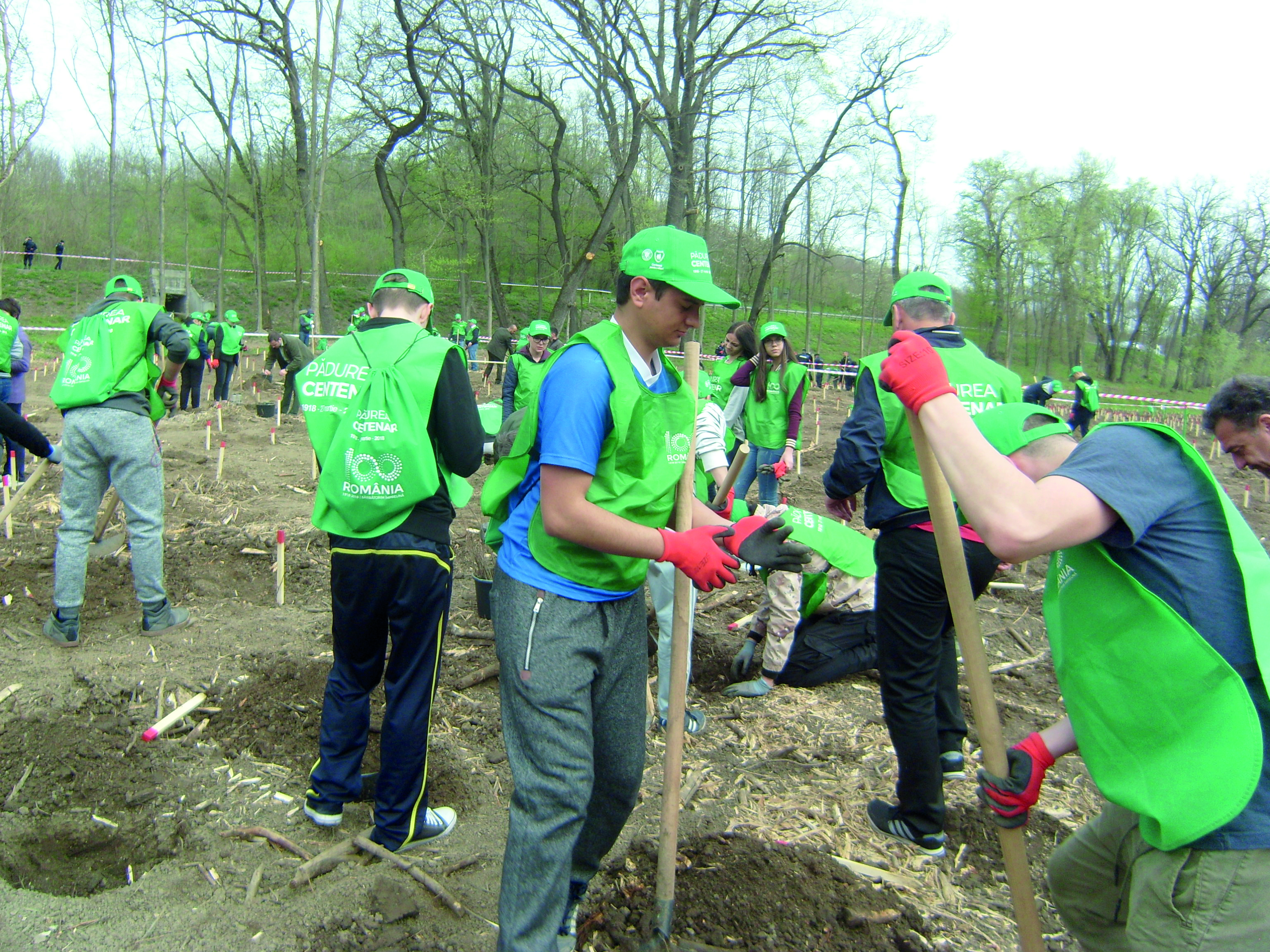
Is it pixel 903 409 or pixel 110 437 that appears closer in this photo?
pixel 903 409

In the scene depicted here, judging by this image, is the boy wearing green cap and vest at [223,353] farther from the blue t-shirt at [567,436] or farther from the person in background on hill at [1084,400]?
the person in background on hill at [1084,400]

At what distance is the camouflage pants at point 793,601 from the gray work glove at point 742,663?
99 millimetres

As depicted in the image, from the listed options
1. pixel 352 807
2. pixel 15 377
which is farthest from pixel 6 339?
pixel 352 807

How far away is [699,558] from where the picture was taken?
2279 mm

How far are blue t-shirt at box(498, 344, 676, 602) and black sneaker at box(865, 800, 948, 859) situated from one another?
190 centimetres

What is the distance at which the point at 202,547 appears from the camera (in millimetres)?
6980

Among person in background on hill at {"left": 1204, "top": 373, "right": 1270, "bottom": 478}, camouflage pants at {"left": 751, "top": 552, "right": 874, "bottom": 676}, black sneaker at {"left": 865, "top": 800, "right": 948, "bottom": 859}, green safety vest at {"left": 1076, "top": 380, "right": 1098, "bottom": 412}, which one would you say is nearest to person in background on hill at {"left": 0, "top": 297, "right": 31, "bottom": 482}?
camouflage pants at {"left": 751, "top": 552, "right": 874, "bottom": 676}

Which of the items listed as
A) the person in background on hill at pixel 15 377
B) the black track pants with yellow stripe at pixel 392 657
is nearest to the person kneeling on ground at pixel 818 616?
the black track pants with yellow stripe at pixel 392 657

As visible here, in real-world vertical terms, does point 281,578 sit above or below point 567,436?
below

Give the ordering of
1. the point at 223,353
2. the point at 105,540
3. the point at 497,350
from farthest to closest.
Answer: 1. the point at 497,350
2. the point at 223,353
3. the point at 105,540

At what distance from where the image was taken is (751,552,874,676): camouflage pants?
4.96 m

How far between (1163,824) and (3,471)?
33.3 ft

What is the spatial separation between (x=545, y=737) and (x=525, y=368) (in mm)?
7552

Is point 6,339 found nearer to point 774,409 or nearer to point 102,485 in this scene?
point 102,485
